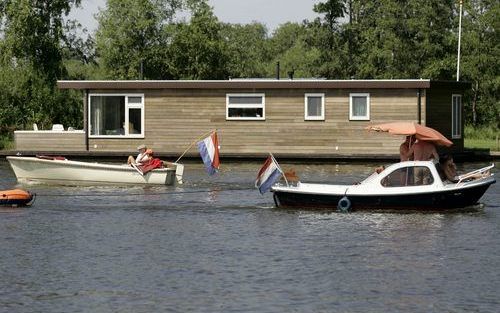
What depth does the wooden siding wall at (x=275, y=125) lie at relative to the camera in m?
52.1

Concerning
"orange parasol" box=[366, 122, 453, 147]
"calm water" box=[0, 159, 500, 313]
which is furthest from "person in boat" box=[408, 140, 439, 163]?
"calm water" box=[0, 159, 500, 313]

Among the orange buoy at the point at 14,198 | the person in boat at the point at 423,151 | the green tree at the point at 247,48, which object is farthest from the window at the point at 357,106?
the green tree at the point at 247,48

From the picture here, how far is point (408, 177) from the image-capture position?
104ft

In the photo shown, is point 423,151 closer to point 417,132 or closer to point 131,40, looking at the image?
point 417,132

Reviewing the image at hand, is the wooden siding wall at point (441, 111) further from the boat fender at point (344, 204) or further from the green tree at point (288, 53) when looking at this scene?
the green tree at point (288, 53)

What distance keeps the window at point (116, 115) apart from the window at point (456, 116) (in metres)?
13.7

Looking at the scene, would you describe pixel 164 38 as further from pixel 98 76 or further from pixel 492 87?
pixel 492 87

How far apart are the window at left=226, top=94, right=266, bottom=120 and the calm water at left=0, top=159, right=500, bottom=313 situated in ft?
51.3

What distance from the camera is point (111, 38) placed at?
100000 mm

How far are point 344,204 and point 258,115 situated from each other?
21.7 meters

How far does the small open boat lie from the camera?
31.7m

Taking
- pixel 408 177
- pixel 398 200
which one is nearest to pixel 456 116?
pixel 408 177

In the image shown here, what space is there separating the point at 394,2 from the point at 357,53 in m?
5.58

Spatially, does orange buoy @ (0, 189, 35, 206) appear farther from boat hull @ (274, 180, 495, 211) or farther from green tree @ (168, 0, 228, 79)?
green tree @ (168, 0, 228, 79)
